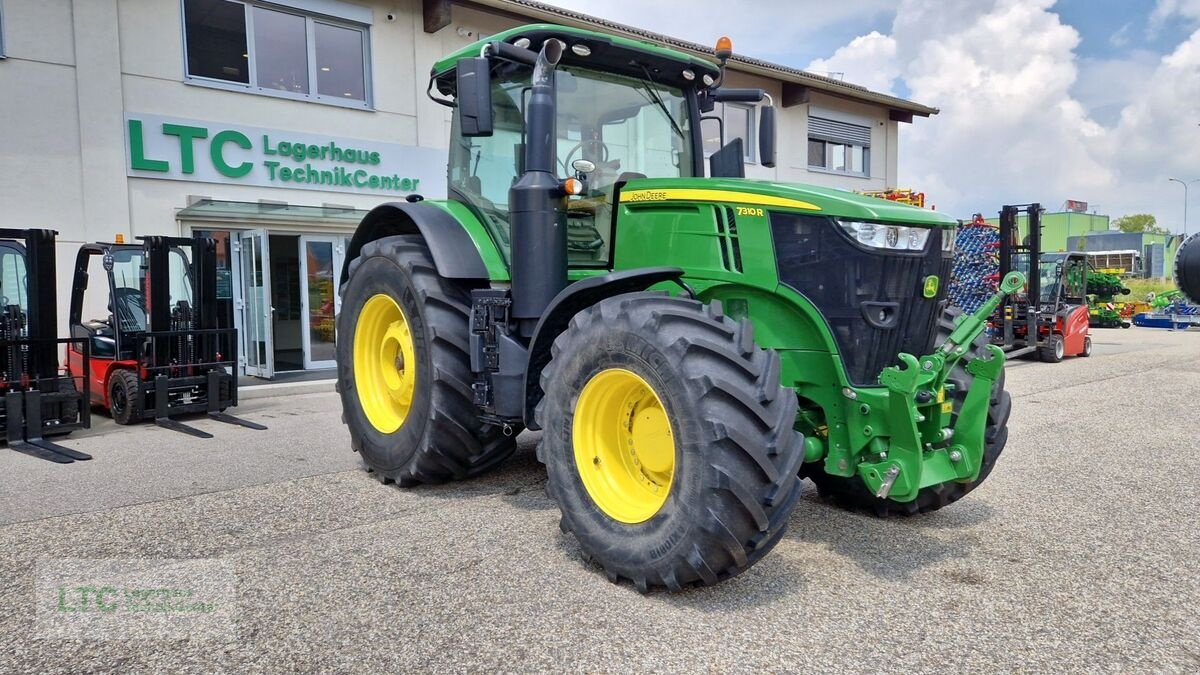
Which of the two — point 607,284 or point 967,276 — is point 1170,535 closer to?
point 607,284

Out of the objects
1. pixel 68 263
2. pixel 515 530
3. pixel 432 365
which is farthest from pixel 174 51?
pixel 515 530

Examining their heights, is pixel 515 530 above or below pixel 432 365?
below

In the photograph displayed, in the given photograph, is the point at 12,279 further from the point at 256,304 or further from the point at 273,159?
the point at 273,159

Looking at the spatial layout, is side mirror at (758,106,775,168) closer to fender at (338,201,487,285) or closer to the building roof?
fender at (338,201,487,285)

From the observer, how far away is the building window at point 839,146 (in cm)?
1831

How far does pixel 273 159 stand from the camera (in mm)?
10969

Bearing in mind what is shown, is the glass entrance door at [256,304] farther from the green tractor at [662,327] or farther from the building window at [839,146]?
the building window at [839,146]

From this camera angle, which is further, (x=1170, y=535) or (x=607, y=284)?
(x=1170, y=535)

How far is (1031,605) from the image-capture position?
10.7 ft

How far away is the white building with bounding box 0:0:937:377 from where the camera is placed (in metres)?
9.36

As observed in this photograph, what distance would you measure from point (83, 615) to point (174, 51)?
8.98m

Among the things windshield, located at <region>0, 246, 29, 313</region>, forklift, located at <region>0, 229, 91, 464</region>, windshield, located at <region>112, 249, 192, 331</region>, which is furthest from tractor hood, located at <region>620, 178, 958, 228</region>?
windshield, located at <region>0, 246, 29, 313</region>

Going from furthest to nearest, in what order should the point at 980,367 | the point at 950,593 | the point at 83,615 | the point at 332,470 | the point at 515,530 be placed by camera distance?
the point at 332,470 → the point at 515,530 → the point at 980,367 → the point at 950,593 → the point at 83,615

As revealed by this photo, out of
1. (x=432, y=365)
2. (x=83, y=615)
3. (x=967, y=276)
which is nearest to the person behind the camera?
(x=83, y=615)
